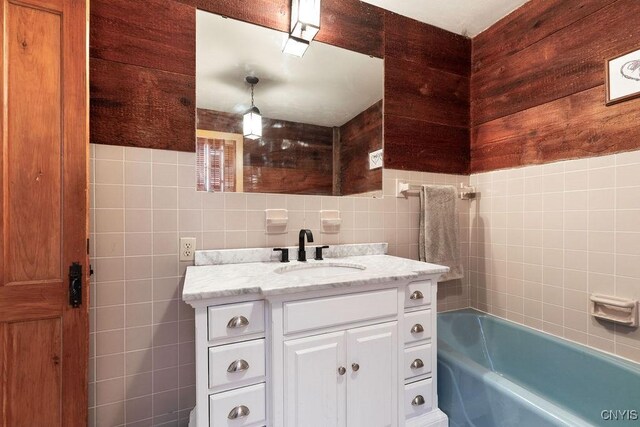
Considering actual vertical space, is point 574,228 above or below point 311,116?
below

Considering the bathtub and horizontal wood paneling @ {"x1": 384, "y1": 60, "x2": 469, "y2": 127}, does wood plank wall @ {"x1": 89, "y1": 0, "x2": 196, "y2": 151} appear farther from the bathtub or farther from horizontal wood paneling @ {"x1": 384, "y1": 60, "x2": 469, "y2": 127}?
the bathtub

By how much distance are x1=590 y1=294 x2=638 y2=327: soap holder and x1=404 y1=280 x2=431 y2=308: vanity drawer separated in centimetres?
85

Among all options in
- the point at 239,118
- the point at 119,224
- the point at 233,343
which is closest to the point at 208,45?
the point at 239,118

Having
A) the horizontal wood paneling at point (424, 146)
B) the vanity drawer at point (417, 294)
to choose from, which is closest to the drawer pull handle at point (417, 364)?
the vanity drawer at point (417, 294)

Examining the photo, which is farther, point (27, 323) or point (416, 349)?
point (416, 349)

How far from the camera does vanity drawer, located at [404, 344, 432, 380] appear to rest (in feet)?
4.10

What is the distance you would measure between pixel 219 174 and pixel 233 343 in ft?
2.66

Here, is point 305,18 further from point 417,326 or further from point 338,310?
point 417,326

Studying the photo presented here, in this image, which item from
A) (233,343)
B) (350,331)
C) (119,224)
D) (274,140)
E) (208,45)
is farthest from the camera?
(274,140)

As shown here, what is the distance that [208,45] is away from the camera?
4.60 feet

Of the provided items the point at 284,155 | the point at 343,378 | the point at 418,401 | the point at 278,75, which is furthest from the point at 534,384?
the point at 278,75

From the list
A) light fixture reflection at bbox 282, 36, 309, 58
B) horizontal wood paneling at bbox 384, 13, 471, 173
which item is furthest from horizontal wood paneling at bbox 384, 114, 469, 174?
light fixture reflection at bbox 282, 36, 309, 58

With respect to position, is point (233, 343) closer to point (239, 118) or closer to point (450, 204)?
point (239, 118)

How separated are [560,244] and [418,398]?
1.13 meters
